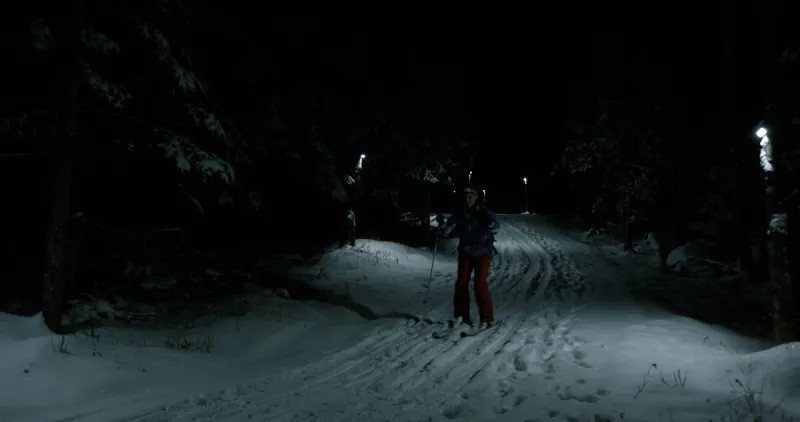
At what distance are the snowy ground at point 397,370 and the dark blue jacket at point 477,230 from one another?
129 centimetres

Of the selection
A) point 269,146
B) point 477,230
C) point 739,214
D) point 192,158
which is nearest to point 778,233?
point 477,230

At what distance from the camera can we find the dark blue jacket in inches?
355

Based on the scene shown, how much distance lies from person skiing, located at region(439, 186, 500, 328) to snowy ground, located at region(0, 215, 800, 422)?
63 centimetres

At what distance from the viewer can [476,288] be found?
8961mm

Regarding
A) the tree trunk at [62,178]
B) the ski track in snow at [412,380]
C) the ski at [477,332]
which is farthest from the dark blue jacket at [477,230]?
the tree trunk at [62,178]

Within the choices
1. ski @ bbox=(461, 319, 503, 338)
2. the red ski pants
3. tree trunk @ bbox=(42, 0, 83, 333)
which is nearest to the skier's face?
the red ski pants

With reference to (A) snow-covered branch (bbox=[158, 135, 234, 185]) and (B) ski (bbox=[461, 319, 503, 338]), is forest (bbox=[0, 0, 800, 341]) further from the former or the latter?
(B) ski (bbox=[461, 319, 503, 338])

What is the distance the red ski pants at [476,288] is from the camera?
8.88 meters

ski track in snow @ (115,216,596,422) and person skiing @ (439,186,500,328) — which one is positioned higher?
person skiing @ (439,186,500,328)

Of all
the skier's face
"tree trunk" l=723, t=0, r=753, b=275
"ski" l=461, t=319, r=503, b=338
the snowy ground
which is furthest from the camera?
"tree trunk" l=723, t=0, r=753, b=275

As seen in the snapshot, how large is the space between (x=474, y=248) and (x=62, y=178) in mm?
6052

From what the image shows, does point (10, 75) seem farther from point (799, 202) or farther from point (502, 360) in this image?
point (799, 202)

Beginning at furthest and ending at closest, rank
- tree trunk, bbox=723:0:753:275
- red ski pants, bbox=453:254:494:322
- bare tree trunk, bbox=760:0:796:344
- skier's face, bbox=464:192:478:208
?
tree trunk, bbox=723:0:753:275, skier's face, bbox=464:192:478:208, red ski pants, bbox=453:254:494:322, bare tree trunk, bbox=760:0:796:344

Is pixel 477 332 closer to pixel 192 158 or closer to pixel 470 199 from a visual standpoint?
pixel 470 199
